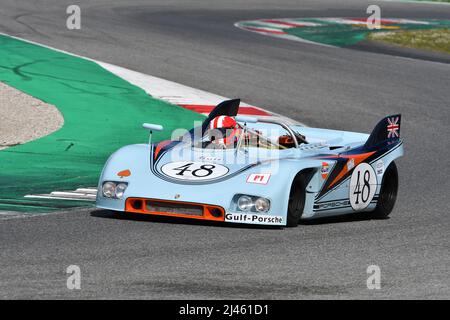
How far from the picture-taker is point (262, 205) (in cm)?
952

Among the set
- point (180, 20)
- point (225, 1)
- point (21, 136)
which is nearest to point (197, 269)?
point (21, 136)

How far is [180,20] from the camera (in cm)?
3005

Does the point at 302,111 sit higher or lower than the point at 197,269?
lower

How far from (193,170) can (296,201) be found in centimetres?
94

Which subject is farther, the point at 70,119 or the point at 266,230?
the point at 70,119

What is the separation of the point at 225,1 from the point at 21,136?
24.4 meters

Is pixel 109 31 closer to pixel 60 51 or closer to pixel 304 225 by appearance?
pixel 60 51

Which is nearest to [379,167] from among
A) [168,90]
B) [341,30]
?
[168,90]

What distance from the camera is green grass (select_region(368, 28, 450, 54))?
2819cm

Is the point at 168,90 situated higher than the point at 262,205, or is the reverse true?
the point at 262,205

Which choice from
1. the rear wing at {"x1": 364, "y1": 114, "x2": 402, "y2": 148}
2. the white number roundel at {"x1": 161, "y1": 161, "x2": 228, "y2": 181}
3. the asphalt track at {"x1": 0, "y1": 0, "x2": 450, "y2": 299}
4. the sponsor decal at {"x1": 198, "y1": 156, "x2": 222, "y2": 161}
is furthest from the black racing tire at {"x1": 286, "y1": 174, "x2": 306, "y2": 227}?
the rear wing at {"x1": 364, "y1": 114, "x2": 402, "y2": 148}

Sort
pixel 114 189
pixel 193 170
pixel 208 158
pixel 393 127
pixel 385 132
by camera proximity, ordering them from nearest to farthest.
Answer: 1. pixel 193 170
2. pixel 114 189
3. pixel 208 158
4. pixel 385 132
5. pixel 393 127

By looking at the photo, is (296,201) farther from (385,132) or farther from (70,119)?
(70,119)

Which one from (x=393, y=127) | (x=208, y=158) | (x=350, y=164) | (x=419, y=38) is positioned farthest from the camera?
(x=419, y=38)
